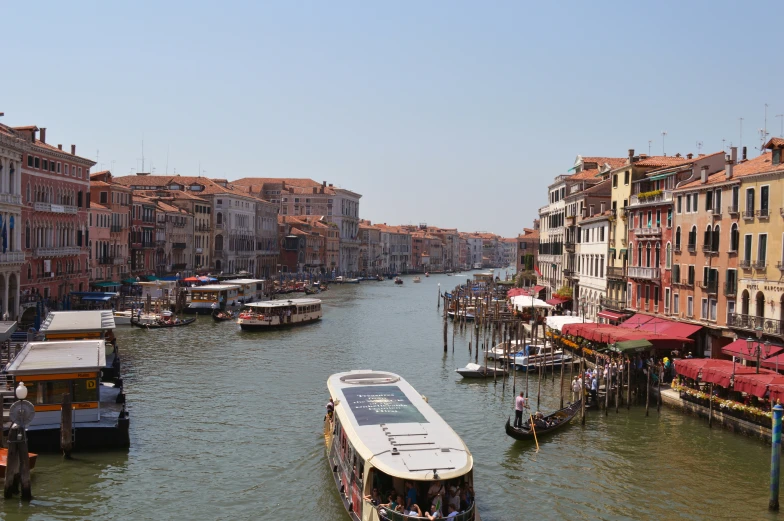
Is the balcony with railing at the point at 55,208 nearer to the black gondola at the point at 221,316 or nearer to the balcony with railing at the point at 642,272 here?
the black gondola at the point at 221,316

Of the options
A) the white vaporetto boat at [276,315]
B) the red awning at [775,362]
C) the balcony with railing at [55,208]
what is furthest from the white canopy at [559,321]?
the balcony with railing at [55,208]

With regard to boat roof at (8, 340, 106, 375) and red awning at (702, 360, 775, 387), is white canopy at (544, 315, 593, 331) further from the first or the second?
boat roof at (8, 340, 106, 375)

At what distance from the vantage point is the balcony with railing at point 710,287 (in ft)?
83.1

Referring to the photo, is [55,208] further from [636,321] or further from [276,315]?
[636,321]

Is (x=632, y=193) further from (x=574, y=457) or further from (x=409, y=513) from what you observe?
(x=409, y=513)

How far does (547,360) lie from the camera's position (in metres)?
29.3

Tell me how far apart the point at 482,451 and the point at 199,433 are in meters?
6.68

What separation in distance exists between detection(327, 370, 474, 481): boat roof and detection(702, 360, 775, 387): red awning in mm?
8123

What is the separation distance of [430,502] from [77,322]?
53.1 feet

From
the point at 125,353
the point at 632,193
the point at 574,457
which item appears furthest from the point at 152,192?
the point at 574,457

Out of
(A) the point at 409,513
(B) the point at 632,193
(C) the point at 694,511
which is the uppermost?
(B) the point at 632,193

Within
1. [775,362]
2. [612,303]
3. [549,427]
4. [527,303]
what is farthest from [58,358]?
[527,303]

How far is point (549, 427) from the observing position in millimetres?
19359

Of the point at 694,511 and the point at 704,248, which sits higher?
the point at 704,248
